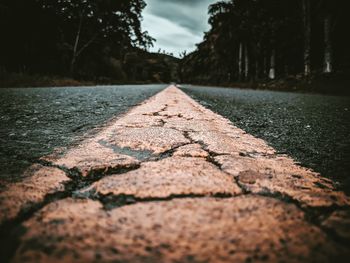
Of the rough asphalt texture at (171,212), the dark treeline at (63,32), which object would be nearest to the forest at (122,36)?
the dark treeline at (63,32)

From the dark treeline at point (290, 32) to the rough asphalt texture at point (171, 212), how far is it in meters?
11.1

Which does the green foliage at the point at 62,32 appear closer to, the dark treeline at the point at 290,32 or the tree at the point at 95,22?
the tree at the point at 95,22

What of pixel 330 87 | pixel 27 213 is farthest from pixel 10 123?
pixel 330 87

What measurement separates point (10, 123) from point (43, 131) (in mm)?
368

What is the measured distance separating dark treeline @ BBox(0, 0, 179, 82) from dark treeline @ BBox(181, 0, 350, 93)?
7874 millimetres

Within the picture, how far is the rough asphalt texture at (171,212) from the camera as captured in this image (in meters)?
0.50

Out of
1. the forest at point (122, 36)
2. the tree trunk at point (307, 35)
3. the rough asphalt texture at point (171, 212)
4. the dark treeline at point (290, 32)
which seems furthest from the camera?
the tree trunk at point (307, 35)

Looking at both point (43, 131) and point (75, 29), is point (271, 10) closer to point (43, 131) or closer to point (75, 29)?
point (75, 29)

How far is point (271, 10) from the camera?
16016 millimetres

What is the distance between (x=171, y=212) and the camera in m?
0.62

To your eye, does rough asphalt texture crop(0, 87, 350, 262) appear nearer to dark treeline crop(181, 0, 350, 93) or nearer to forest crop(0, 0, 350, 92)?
forest crop(0, 0, 350, 92)

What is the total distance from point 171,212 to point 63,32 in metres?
17.3

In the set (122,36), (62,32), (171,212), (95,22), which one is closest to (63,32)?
(62,32)

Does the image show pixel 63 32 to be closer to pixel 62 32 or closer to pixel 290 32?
pixel 62 32
